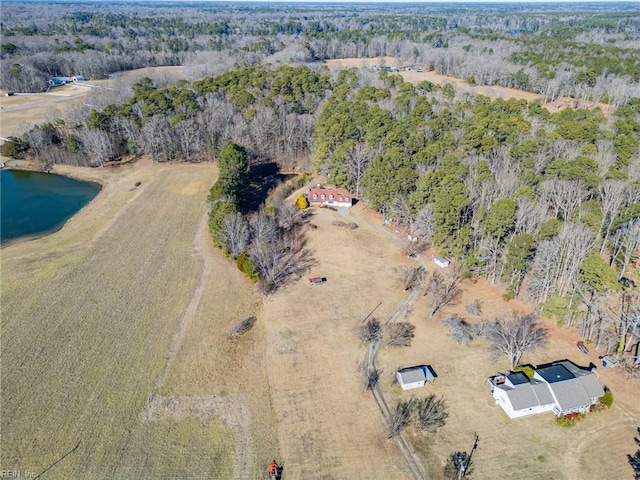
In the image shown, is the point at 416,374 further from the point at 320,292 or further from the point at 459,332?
the point at 320,292

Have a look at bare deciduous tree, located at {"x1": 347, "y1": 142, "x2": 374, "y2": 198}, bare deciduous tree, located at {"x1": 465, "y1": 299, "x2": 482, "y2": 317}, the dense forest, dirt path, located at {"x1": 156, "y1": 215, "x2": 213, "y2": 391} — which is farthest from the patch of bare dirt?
bare deciduous tree, located at {"x1": 347, "y1": 142, "x2": 374, "y2": 198}

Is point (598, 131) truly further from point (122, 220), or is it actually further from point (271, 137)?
point (122, 220)

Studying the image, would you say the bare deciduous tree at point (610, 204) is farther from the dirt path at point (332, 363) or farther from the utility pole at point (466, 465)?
the utility pole at point (466, 465)

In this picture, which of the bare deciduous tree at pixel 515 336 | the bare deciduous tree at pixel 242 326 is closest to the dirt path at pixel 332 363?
the bare deciduous tree at pixel 242 326

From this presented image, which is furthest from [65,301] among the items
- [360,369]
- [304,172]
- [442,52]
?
[442,52]

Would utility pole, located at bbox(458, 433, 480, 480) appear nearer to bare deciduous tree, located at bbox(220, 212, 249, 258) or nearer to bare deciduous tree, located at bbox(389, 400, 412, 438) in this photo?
bare deciduous tree, located at bbox(389, 400, 412, 438)

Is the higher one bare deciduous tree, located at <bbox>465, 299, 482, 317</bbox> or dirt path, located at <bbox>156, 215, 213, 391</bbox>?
dirt path, located at <bbox>156, 215, 213, 391</bbox>
